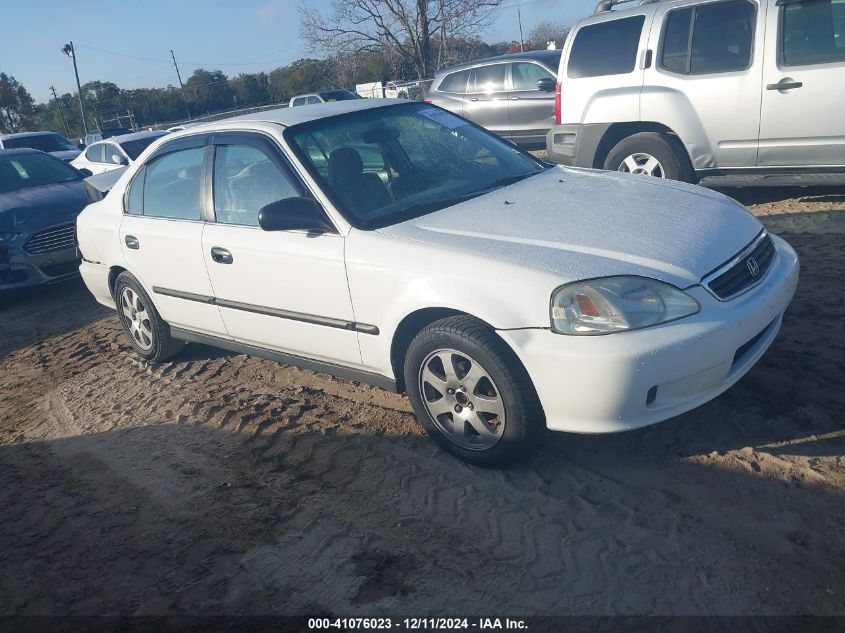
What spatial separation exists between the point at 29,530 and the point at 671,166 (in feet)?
20.3

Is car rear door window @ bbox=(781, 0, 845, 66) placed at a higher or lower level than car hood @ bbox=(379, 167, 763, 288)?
higher

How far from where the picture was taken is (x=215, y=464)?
4020 millimetres

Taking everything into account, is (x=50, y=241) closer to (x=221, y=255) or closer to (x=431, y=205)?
(x=221, y=255)

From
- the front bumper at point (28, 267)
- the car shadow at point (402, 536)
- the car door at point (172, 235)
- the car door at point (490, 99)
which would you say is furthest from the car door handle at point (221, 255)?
the car door at point (490, 99)

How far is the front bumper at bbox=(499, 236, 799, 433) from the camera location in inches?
118

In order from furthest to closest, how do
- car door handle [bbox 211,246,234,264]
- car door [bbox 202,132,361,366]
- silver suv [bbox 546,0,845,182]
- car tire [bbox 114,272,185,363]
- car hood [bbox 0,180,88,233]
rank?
car hood [bbox 0,180,88,233] → silver suv [bbox 546,0,845,182] → car tire [bbox 114,272,185,363] → car door handle [bbox 211,246,234,264] → car door [bbox 202,132,361,366]

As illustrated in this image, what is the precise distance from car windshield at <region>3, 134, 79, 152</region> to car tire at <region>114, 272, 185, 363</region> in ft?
43.0

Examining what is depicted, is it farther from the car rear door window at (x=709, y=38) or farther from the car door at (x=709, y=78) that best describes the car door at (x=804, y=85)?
the car rear door window at (x=709, y=38)

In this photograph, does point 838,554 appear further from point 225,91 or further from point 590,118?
point 225,91

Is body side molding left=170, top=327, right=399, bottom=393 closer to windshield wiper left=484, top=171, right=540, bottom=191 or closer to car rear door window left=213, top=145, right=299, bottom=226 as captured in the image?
car rear door window left=213, top=145, right=299, bottom=226

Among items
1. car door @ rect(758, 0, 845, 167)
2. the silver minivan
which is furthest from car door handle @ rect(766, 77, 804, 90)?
the silver minivan

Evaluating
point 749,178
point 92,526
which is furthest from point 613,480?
point 749,178

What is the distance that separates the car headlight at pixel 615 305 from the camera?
3.03m

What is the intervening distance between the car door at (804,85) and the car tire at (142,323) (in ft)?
17.8
